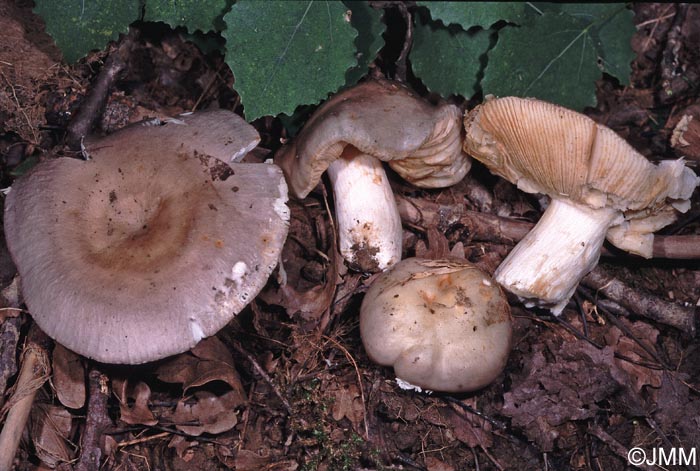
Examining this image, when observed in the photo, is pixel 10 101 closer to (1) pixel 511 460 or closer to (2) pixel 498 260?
(2) pixel 498 260

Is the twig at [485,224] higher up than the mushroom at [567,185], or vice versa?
the mushroom at [567,185]

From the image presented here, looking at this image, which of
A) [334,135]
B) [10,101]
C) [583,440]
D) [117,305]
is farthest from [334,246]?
[10,101]

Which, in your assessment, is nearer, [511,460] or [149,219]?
[149,219]

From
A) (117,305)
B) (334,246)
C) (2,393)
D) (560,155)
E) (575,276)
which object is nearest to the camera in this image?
(117,305)

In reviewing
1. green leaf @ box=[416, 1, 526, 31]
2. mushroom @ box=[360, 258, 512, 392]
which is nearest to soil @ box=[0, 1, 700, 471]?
mushroom @ box=[360, 258, 512, 392]

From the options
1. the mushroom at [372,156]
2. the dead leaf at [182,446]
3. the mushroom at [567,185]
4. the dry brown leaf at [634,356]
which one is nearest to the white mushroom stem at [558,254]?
the mushroom at [567,185]

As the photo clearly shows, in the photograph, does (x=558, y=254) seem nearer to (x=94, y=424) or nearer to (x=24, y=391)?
(x=94, y=424)

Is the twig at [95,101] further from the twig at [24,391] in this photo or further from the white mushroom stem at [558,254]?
the white mushroom stem at [558,254]
